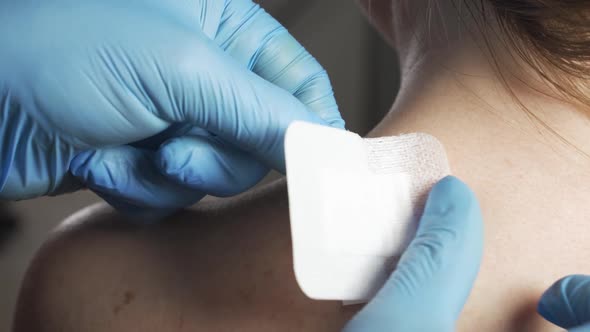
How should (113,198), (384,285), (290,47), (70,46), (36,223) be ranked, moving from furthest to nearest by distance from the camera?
(36,223), (290,47), (113,198), (70,46), (384,285)

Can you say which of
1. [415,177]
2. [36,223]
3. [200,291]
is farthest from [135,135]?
[36,223]

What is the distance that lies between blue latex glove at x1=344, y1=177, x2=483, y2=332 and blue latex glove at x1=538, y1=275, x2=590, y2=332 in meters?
0.10

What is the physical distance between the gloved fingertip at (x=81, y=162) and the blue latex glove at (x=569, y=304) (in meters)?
0.65

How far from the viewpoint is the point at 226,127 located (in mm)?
866

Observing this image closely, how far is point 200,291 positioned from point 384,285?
25 cm

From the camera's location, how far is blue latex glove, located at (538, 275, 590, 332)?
70 centimetres

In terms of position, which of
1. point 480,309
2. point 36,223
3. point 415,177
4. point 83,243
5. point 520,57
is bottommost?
point 36,223

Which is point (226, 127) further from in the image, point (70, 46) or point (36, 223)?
point (36, 223)

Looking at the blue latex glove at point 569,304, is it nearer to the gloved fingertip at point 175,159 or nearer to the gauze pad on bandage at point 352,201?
the gauze pad on bandage at point 352,201

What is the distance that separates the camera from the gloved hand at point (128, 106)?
31.5 inches

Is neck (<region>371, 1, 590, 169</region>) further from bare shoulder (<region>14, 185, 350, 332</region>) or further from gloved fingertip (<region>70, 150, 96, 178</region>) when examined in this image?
gloved fingertip (<region>70, 150, 96, 178</region>)

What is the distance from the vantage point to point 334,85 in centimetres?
249

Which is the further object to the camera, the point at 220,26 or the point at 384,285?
the point at 220,26

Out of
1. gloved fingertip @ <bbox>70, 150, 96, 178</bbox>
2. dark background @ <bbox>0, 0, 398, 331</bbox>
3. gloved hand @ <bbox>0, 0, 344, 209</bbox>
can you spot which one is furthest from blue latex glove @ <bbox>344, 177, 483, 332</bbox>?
dark background @ <bbox>0, 0, 398, 331</bbox>
